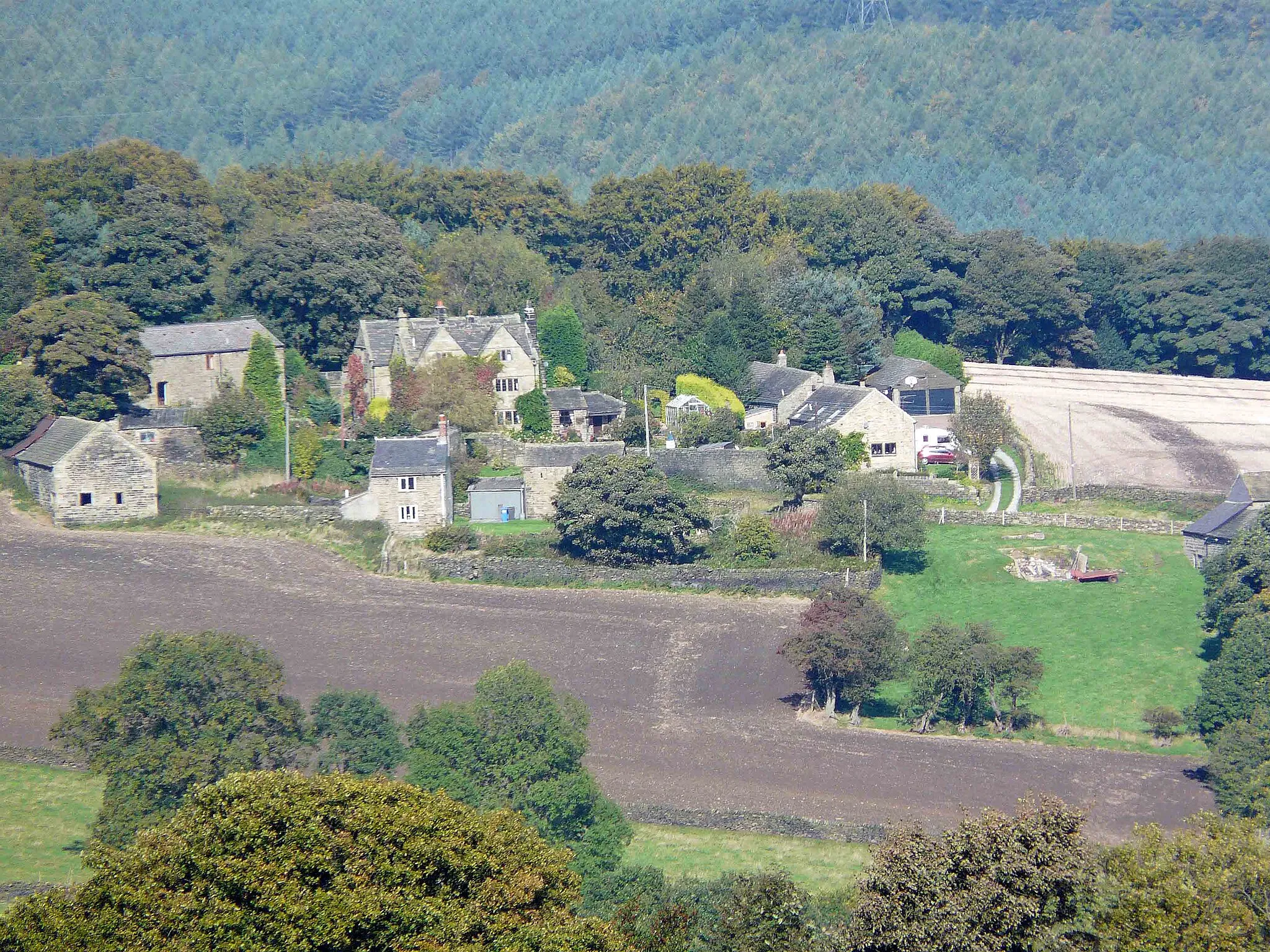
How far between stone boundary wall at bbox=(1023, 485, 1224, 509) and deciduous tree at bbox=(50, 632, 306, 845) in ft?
96.6

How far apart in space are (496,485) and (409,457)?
2.83 m

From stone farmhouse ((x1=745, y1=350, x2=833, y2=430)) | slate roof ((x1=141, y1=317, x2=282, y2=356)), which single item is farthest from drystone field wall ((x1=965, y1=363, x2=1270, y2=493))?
slate roof ((x1=141, y1=317, x2=282, y2=356))

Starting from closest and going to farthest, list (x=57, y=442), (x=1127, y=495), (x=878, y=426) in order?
(x=57, y=442) → (x=1127, y=495) → (x=878, y=426)

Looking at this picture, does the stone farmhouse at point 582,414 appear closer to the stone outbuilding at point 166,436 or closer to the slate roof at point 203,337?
the slate roof at point 203,337

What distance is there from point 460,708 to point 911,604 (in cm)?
1618

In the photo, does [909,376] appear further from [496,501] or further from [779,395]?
[496,501]

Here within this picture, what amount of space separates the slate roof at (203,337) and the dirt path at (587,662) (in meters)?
8.85

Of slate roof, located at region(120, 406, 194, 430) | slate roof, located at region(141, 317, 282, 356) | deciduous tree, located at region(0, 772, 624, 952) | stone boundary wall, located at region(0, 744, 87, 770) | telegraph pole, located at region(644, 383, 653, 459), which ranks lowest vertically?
stone boundary wall, located at region(0, 744, 87, 770)

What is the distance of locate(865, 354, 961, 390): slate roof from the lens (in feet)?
206

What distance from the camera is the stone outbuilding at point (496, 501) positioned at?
5216 centimetres

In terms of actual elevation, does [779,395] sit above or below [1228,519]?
above

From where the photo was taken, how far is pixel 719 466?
5444cm

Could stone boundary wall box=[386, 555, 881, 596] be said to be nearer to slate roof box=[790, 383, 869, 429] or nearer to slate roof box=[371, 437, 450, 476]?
slate roof box=[371, 437, 450, 476]

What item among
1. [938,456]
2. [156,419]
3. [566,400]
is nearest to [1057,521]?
[938,456]
